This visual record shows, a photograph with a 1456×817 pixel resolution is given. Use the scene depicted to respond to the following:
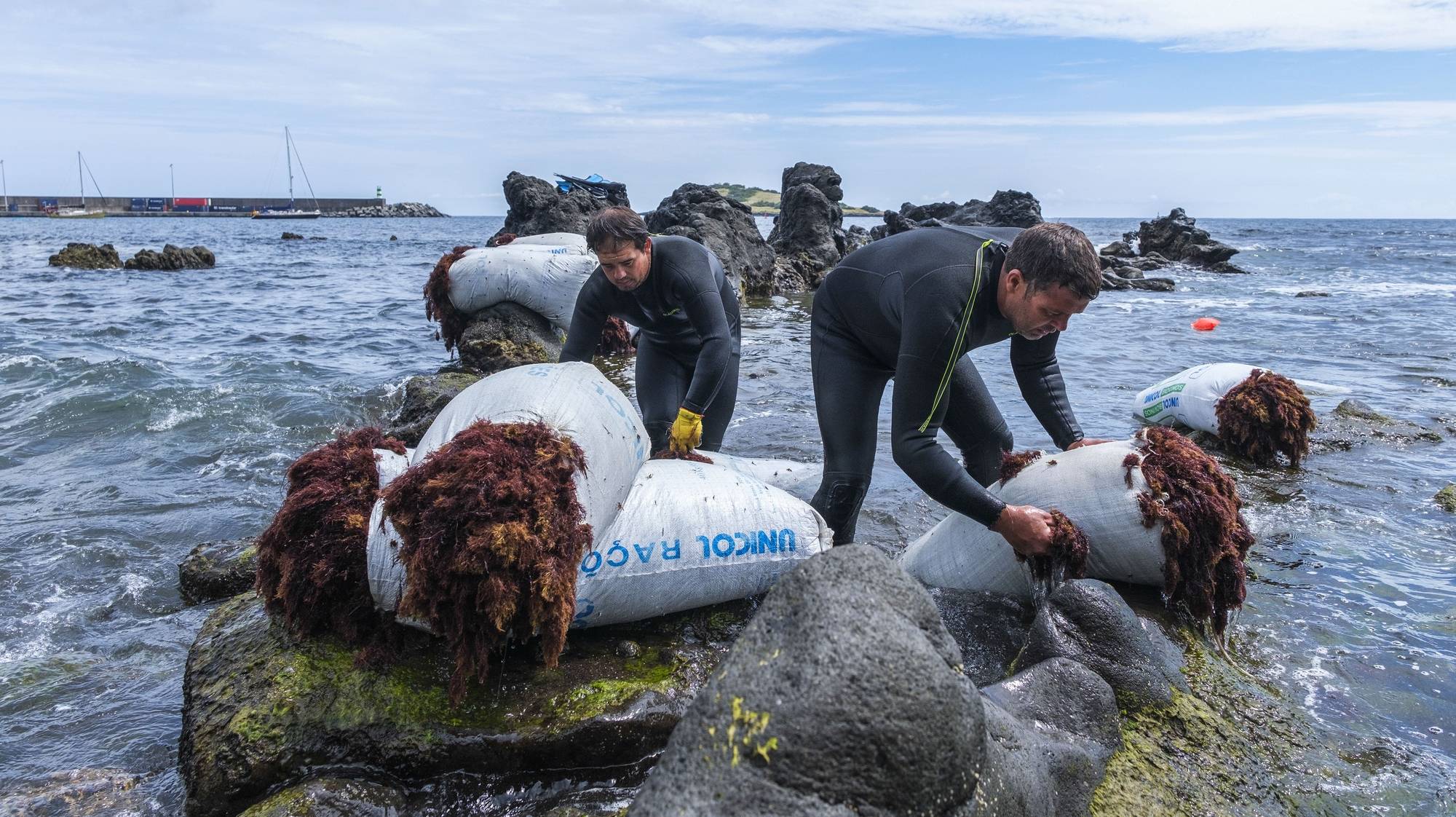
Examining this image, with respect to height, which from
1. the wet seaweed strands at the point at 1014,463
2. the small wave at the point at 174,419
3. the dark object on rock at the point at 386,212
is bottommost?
the small wave at the point at 174,419

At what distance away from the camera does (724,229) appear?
19688mm

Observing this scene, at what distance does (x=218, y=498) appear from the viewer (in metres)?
6.70

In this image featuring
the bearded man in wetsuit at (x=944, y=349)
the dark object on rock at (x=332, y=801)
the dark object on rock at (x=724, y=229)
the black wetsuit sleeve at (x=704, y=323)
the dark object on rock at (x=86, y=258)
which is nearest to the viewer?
the dark object on rock at (x=332, y=801)

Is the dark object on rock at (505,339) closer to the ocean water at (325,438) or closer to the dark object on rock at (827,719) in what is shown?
the ocean water at (325,438)

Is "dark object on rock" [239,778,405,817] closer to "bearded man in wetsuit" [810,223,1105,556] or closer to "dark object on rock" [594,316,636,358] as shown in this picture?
"bearded man in wetsuit" [810,223,1105,556]

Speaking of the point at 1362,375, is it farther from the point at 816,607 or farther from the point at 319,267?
the point at 319,267

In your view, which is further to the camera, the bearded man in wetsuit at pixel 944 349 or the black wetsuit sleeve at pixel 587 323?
the black wetsuit sleeve at pixel 587 323

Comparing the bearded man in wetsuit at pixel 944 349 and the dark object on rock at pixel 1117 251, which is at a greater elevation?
the dark object on rock at pixel 1117 251

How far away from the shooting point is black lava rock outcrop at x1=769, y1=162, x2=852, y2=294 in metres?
22.9

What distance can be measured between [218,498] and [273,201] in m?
133

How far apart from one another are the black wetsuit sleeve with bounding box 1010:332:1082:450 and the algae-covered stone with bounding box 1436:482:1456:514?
12.0ft

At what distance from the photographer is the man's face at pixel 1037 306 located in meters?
3.17

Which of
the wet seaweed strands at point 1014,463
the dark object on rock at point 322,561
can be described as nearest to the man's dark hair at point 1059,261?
the wet seaweed strands at point 1014,463

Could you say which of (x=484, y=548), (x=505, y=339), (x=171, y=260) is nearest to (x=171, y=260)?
(x=171, y=260)
